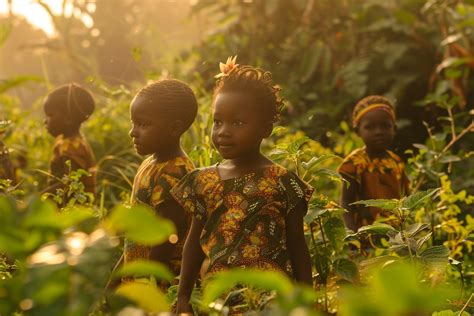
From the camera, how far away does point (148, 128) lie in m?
3.42

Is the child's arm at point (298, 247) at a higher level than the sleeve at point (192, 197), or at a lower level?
lower

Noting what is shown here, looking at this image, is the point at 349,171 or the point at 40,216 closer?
the point at 40,216

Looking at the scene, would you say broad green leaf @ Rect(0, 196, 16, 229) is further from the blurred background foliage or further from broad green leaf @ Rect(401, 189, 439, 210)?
broad green leaf @ Rect(401, 189, 439, 210)

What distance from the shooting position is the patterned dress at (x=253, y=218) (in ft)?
9.09

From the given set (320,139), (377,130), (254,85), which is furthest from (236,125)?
(320,139)

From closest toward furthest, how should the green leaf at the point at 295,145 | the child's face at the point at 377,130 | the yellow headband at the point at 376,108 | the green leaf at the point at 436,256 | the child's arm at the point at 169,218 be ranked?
the green leaf at the point at 436,256, the green leaf at the point at 295,145, the child's arm at the point at 169,218, the child's face at the point at 377,130, the yellow headband at the point at 376,108

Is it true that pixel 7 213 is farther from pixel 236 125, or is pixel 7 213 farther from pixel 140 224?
pixel 236 125

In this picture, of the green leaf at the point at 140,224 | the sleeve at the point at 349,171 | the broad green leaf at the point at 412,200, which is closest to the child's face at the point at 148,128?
the broad green leaf at the point at 412,200

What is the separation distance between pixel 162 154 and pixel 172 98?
287 millimetres

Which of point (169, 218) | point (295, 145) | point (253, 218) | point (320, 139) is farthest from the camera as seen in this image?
point (320, 139)

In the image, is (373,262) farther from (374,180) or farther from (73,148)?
(73,148)

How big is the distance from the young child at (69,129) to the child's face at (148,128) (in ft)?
6.00

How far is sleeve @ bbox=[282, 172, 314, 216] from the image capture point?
279cm

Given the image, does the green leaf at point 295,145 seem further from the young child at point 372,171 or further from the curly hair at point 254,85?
the young child at point 372,171
